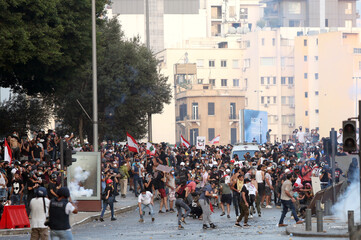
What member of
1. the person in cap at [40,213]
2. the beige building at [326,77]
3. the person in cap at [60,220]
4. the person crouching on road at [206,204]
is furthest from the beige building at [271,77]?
the person in cap at [60,220]

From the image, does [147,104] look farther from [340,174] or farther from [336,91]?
[336,91]

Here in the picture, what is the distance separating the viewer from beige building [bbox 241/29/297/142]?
143 meters

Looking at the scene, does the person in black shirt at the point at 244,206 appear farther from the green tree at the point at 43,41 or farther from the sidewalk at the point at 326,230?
the green tree at the point at 43,41

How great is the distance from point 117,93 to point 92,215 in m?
22.2

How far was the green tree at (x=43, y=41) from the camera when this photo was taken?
3206 centimetres

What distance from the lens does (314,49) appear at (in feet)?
475

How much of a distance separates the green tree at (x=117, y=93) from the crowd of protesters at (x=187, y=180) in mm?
7270

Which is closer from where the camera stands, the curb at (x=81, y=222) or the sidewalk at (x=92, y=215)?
the curb at (x=81, y=222)

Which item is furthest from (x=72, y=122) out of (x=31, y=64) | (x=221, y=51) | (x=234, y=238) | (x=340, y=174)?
(x=221, y=51)

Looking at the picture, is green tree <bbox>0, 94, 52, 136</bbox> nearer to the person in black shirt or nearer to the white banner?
the white banner

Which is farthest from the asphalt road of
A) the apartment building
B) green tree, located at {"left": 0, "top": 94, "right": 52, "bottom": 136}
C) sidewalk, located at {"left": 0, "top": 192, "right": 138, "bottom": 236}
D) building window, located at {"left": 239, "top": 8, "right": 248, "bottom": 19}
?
the apartment building

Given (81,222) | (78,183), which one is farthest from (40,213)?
(78,183)

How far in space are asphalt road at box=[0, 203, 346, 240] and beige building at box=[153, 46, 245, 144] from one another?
98.8 metres

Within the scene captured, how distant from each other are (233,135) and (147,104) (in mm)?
80601
